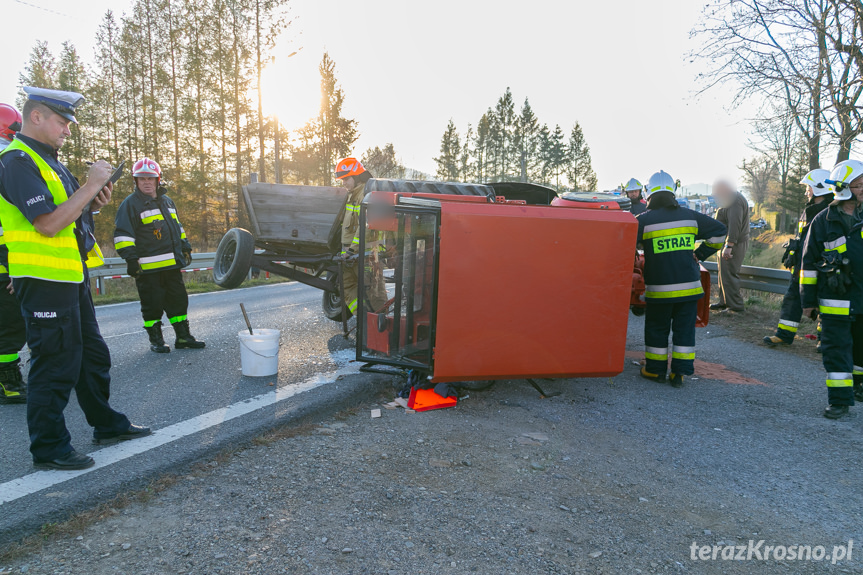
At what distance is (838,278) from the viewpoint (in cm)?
433

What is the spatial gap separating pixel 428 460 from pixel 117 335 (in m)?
4.92

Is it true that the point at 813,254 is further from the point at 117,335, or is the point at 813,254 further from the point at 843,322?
the point at 117,335

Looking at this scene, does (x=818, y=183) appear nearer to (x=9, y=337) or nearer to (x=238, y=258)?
(x=238, y=258)

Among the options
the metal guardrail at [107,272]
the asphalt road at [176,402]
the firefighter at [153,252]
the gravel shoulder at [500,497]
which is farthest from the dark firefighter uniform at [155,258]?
the metal guardrail at [107,272]

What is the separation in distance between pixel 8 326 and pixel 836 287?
21.7 ft

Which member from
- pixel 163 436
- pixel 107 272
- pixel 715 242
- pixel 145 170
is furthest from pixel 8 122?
pixel 107 272

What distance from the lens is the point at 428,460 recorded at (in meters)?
3.21

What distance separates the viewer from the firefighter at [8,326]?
4148 millimetres

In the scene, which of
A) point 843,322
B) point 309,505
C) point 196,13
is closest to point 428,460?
point 309,505

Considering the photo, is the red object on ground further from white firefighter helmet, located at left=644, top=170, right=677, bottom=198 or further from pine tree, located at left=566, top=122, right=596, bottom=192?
pine tree, located at left=566, top=122, right=596, bottom=192

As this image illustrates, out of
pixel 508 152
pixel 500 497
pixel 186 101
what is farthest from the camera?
pixel 508 152

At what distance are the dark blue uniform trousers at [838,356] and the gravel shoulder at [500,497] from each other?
24cm

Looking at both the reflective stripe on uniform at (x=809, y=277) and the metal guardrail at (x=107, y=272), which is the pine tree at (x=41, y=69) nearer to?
the metal guardrail at (x=107, y=272)

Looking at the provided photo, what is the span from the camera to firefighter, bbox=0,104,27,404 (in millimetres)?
4148
